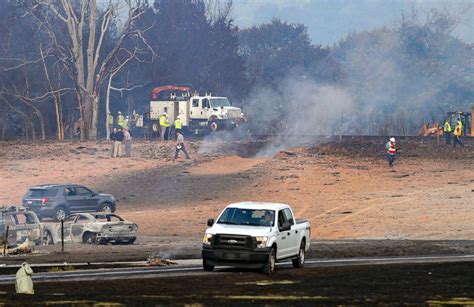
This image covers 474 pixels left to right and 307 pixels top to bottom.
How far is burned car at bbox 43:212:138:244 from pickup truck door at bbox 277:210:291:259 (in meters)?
12.6

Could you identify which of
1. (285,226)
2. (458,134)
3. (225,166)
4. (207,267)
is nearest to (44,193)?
(225,166)

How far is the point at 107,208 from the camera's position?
51781 millimetres

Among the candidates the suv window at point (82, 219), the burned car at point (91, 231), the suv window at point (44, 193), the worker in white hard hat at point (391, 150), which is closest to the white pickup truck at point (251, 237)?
the burned car at point (91, 231)

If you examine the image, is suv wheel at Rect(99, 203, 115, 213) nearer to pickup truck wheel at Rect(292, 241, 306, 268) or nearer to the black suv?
the black suv

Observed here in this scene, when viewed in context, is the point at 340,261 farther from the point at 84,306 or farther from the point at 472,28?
the point at 472,28

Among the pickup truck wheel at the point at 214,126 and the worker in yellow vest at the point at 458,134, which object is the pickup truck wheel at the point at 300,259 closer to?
the worker in yellow vest at the point at 458,134

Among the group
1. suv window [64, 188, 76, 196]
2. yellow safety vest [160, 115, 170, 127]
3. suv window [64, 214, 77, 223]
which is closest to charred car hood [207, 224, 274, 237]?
suv window [64, 214, 77, 223]

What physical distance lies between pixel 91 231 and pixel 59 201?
8.81 metres

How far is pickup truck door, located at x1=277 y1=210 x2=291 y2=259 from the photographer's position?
29.2m

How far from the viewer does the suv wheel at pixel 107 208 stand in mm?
51375

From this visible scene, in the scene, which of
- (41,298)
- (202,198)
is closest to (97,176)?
(202,198)

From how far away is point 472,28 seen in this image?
12262 centimetres

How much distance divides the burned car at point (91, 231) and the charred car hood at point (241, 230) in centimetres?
1288

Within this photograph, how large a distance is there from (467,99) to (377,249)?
2849 inches
